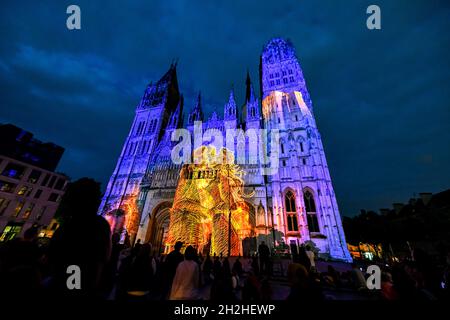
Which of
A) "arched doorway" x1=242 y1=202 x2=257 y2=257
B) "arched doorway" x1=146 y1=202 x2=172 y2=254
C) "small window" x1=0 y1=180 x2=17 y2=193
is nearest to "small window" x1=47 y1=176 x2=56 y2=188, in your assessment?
"small window" x1=0 y1=180 x2=17 y2=193

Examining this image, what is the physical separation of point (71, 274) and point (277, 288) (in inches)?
323

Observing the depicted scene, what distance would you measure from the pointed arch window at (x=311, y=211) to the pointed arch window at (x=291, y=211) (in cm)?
138

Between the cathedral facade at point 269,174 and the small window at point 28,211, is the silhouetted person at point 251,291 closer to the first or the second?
the cathedral facade at point 269,174

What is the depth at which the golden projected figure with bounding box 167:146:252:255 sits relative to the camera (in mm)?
15898

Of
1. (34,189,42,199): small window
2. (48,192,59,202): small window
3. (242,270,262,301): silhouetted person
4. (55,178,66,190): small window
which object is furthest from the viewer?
(55,178,66,190): small window

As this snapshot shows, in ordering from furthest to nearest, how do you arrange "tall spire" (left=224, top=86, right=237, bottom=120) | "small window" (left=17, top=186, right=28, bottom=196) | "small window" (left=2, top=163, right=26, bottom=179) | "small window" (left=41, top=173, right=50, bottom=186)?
"small window" (left=41, top=173, right=50, bottom=186), "tall spire" (left=224, top=86, right=237, bottom=120), "small window" (left=17, top=186, right=28, bottom=196), "small window" (left=2, top=163, right=26, bottom=179)

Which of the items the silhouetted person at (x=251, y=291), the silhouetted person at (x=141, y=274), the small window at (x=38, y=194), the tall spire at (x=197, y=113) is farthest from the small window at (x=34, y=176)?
the silhouetted person at (x=251, y=291)

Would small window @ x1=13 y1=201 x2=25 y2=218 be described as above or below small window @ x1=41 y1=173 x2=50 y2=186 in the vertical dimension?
below

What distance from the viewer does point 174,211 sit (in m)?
17.0

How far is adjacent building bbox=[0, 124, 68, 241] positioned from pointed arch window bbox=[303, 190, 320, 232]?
4052 cm

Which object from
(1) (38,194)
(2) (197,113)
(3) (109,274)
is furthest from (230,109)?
(1) (38,194)

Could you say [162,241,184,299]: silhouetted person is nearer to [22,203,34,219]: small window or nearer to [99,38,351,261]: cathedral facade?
[99,38,351,261]: cathedral facade

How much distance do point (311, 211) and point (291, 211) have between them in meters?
2.26

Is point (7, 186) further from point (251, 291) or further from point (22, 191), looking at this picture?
point (251, 291)
